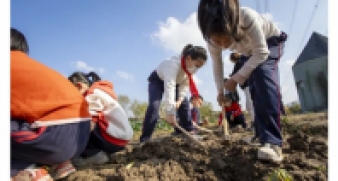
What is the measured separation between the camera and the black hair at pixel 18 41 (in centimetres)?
160

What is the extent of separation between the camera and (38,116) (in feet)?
4.96

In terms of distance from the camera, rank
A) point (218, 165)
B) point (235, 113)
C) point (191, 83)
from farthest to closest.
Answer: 1. point (235, 113)
2. point (191, 83)
3. point (218, 165)

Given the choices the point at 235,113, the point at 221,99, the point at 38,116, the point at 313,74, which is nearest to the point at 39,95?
the point at 38,116

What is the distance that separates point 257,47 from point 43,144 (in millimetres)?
1529

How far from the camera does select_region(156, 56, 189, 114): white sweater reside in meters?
3.12

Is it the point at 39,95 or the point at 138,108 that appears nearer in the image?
the point at 39,95

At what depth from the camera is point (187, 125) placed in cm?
391

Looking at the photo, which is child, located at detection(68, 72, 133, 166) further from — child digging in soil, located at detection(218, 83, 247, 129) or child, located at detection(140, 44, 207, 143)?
child digging in soil, located at detection(218, 83, 247, 129)

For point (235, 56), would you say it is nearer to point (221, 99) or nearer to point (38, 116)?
point (221, 99)

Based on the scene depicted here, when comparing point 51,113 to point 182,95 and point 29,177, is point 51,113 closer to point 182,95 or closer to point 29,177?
point 29,177

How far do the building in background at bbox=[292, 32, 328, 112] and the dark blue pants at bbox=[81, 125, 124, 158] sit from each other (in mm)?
10908

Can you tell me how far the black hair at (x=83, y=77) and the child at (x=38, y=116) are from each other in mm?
685

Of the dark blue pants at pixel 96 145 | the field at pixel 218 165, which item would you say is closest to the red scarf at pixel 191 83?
the field at pixel 218 165
